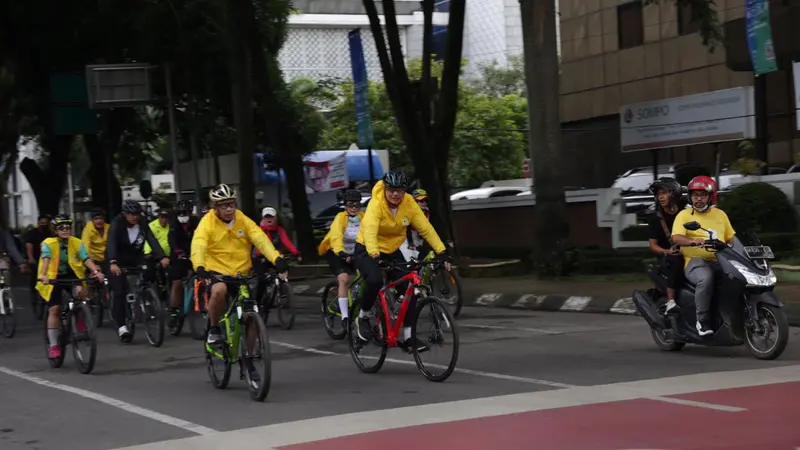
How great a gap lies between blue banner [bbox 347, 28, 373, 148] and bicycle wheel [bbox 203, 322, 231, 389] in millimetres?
13971

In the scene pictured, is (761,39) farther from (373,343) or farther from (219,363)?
(219,363)

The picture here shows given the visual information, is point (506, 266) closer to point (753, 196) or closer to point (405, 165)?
point (753, 196)

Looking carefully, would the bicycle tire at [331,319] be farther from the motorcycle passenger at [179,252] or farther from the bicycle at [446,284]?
the motorcycle passenger at [179,252]

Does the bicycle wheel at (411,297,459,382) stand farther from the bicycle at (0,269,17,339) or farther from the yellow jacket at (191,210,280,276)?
the bicycle at (0,269,17,339)

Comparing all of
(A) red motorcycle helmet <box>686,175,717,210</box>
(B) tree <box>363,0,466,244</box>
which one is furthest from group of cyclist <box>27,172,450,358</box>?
(B) tree <box>363,0,466,244</box>

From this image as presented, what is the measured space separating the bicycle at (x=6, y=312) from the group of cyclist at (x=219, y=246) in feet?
6.27

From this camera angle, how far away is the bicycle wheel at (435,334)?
10.5 meters

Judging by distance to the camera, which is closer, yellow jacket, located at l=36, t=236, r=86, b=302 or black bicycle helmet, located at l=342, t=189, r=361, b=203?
yellow jacket, located at l=36, t=236, r=86, b=302

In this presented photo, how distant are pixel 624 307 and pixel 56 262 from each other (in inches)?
310

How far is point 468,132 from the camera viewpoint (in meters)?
57.7

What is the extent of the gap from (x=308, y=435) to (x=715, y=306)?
4.74 metres

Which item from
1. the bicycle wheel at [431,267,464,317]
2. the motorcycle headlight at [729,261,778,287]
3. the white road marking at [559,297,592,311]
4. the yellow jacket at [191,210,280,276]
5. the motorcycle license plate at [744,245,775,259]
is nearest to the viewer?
the yellow jacket at [191,210,280,276]

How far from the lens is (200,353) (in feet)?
47.4

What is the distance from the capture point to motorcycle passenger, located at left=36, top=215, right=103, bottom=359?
13453 millimetres
